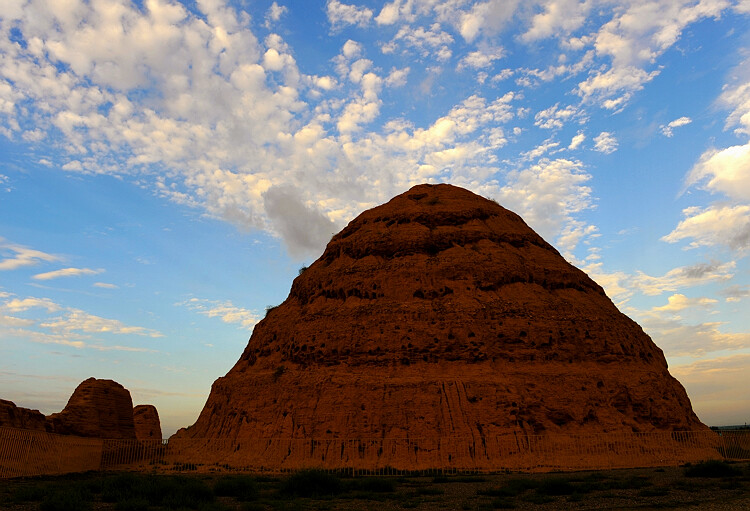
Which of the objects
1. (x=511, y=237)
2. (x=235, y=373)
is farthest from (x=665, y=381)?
(x=235, y=373)

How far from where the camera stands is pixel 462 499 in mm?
15156

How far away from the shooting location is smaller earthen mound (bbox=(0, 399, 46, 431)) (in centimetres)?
2379

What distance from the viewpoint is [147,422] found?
45.5m

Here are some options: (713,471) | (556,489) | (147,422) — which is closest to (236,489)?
(556,489)

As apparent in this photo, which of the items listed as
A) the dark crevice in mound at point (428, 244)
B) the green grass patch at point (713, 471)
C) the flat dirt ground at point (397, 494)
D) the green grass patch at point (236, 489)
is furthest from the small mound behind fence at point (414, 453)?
the dark crevice in mound at point (428, 244)

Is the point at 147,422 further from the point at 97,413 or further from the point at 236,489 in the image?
the point at 236,489

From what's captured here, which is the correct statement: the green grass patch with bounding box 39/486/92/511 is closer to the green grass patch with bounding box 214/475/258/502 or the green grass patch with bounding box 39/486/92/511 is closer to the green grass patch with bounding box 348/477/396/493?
the green grass patch with bounding box 214/475/258/502

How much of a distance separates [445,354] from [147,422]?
2956 cm

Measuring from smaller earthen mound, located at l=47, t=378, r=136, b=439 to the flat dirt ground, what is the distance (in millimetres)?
9307

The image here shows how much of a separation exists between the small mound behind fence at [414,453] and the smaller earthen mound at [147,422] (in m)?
16.9

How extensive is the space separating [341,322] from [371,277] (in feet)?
A: 11.2

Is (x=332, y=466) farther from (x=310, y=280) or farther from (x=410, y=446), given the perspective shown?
(x=310, y=280)

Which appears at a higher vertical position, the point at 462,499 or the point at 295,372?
the point at 295,372

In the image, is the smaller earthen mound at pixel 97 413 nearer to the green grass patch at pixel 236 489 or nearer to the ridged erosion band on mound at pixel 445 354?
the ridged erosion band on mound at pixel 445 354
